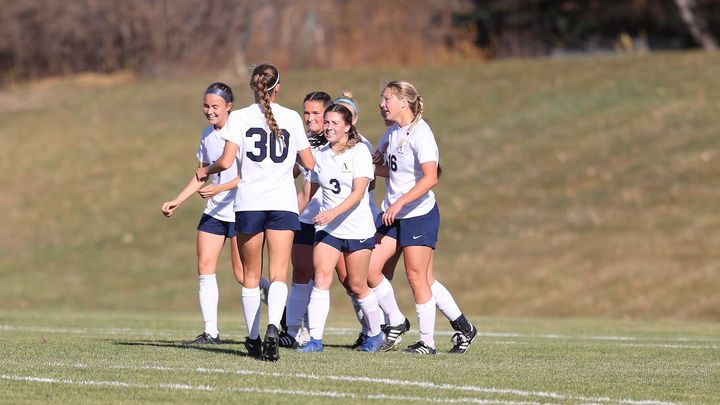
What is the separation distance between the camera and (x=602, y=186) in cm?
2908

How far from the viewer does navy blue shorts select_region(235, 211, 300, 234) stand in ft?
Result: 30.5

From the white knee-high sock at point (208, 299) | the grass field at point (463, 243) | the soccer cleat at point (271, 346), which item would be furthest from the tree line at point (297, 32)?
the soccer cleat at point (271, 346)

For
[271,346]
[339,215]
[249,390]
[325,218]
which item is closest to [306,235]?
[339,215]

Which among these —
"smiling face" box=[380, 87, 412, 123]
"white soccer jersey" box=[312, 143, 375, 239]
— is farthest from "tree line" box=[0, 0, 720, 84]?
"white soccer jersey" box=[312, 143, 375, 239]

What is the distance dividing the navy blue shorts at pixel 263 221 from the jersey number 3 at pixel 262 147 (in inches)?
14.6

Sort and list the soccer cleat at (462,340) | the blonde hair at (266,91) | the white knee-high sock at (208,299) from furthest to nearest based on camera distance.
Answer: the white knee-high sock at (208,299), the soccer cleat at (462,340), the blonde hair at (266,91)

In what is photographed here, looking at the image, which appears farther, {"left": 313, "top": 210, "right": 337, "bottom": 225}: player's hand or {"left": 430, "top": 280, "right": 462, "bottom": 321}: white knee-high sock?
{"left": 430, "top": 280, "right": 462, "bottom": 321}: white knee-high sock

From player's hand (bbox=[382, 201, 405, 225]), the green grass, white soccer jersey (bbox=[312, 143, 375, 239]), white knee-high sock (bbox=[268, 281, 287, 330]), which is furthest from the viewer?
white soccer jersey (bbox=[312, 143, 375, 239])

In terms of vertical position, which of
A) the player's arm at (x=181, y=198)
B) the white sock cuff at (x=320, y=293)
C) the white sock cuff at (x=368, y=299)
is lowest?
the white sock cuff at (x=368, y=299)

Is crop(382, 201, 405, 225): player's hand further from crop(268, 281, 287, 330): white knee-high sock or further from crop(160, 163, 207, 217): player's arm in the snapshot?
crop(160, 163, 207, 217): player's arm

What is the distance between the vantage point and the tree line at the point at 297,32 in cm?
4447

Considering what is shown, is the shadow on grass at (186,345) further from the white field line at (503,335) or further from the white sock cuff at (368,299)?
the white field line at (503,335)

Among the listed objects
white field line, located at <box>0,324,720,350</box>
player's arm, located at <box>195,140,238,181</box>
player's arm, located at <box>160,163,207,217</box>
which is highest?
player's arm, located at <box>195,140,238,181</box>

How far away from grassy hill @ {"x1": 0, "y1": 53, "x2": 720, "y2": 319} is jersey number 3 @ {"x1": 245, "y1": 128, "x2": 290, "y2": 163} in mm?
14613
